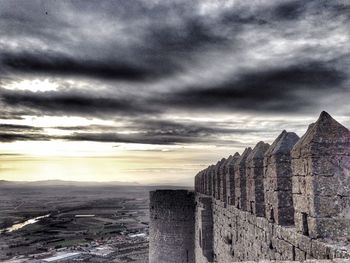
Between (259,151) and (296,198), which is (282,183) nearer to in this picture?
(296,198)

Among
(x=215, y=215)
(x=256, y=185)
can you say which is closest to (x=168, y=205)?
(x=215, y=215)

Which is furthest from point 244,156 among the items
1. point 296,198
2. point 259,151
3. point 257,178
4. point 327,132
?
point 327,132

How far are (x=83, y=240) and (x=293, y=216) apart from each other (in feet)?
137

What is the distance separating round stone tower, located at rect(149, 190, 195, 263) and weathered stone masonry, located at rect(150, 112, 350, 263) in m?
6.71

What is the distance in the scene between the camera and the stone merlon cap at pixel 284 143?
20.5 ft

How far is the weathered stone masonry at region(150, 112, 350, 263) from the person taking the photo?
5.08 m

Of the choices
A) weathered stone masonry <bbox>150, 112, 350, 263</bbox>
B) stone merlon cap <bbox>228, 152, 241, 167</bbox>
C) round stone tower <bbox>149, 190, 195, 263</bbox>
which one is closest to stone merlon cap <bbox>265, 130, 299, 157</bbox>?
weathered stone masonry <bbox>150, 112, 350, 263</bbox>

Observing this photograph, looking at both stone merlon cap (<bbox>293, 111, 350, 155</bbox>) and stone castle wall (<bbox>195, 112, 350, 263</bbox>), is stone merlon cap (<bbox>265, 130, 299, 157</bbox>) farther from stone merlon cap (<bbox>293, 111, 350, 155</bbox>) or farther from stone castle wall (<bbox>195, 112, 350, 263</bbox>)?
stone merlon cap (<bbox>293, 111, 350, 155</bbox>)

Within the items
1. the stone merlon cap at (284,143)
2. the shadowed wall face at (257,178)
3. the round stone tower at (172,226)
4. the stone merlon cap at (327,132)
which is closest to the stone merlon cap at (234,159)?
the shadowed wall face at (257,178)

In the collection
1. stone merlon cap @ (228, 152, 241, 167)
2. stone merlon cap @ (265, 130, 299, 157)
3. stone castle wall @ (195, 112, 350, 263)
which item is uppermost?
stone merlon cap @ (265, 130, 299, 157)

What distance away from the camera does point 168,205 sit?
53.3 feet

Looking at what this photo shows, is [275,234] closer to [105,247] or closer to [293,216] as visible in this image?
[293,216]

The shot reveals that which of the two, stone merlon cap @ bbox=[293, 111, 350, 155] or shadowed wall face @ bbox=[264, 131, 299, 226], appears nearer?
stone merlon cap @ bbox=[293, 111, 350, 155]

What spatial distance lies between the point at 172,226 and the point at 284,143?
10520 mm
